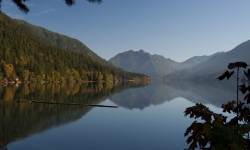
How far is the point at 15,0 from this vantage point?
711cm

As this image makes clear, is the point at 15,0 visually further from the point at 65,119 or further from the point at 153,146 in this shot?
the point at 65,119

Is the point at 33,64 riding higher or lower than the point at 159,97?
higher

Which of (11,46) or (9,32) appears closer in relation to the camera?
(11,46)

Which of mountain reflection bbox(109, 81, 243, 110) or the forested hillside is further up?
the forested hillside

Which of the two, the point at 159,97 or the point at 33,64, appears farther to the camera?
the point at 33,64

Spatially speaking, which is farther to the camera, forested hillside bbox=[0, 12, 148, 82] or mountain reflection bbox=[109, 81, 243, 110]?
forested hillside bbox=[0, 12, 148, 82]

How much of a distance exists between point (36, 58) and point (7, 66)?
43.8m

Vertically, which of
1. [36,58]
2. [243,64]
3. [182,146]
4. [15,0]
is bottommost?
[182,146]

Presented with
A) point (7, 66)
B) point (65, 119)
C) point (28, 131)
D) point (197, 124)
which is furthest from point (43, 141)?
point (7, 66)

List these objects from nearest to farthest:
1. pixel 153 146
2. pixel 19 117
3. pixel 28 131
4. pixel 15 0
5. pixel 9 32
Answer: pixel 15 0
pixel 153 146
pixel 28 131
pixel 19 117
pixel 9 32

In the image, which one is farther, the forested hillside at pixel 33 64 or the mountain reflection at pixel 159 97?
the forested hillside at pixel 33 64

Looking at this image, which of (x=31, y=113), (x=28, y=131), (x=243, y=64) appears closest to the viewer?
(x=243, y=64)

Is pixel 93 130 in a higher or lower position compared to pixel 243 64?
lower

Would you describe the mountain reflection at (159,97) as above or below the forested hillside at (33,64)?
below
